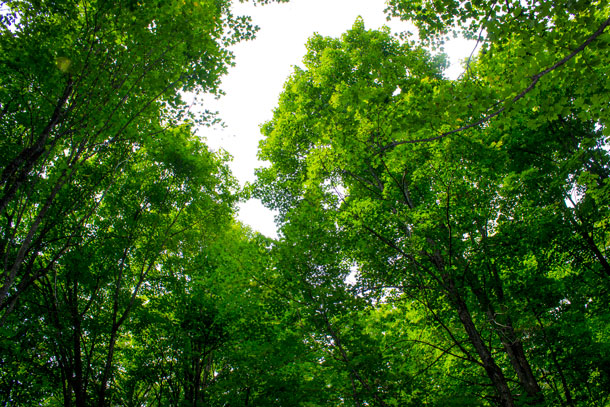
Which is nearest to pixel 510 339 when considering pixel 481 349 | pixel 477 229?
pixel 481 349

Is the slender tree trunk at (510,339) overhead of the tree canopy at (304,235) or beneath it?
beneath

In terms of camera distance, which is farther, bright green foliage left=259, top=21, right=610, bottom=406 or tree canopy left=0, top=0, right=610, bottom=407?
bright green foliage left=259, top=21, right=610, bottom=406

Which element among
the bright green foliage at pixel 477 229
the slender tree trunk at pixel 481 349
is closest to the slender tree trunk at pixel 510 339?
the bright green foliage at pixel 477 229

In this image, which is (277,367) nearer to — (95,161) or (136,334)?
(136,334)

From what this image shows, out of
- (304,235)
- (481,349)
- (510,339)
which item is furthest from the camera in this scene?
(304,235)

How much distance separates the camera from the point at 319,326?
5637mm

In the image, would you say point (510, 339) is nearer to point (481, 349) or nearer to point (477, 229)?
point (481, 349)

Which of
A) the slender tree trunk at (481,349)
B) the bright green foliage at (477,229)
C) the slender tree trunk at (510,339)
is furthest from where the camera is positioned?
the slender tree trunk at (510,339)

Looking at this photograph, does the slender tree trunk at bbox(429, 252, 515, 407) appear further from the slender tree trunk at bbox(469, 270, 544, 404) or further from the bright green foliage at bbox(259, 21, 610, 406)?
the slender tree trunk at bbox(469, 270, 544, 404)

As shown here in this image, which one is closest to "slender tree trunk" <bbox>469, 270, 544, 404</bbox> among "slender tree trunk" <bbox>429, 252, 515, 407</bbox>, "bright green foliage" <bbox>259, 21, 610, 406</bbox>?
"bright green foliage" <bbox>259, 21, 610, 406</bbox>

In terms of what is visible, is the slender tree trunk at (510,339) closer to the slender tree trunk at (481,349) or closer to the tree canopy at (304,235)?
the tree canopy at (304,235)

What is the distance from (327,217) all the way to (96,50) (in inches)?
193

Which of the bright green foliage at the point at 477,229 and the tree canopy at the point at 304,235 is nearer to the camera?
the tree canopy at the point at 304,235

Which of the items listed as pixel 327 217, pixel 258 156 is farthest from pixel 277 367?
pixel 258 156
